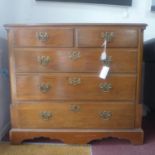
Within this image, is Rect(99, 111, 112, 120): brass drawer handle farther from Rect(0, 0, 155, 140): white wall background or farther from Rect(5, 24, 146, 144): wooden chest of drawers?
Rect(0, 0, 155, 140): white wall background

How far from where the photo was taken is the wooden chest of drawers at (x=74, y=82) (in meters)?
1.55

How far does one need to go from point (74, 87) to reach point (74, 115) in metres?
0.19

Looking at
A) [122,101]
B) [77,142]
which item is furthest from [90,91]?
[77,142]

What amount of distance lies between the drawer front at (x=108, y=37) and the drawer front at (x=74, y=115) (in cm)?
39

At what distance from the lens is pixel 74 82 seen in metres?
1.59

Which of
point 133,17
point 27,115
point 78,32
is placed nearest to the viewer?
point 78,32

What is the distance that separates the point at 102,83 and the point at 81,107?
0.69 feet

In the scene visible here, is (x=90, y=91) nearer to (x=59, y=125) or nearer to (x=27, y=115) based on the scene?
(x=59, y=125)

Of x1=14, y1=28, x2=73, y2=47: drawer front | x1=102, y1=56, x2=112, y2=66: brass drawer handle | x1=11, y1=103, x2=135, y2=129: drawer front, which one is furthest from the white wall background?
x1=11, y1=103, x2=135, y2=129: drawer front

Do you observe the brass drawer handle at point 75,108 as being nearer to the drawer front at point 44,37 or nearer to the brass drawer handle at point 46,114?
the brass drawer handle at point 46,114

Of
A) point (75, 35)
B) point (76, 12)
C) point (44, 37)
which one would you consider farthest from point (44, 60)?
point (76, 12)

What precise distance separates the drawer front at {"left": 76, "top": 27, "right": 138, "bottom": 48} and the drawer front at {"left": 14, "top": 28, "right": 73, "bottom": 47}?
2.7 inches

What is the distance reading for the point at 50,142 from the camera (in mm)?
1703

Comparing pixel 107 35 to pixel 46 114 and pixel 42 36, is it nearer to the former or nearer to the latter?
pixel 42 36
